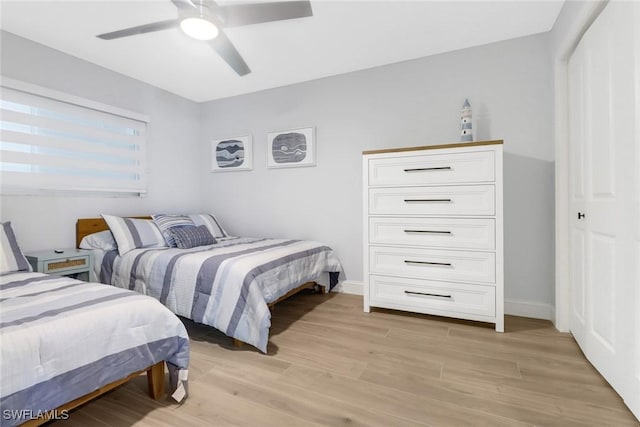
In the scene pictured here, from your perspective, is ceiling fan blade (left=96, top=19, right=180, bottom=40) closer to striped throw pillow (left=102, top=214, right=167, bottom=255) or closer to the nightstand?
striped throw pillow (left=102, top=214, right=167, bottom=255)

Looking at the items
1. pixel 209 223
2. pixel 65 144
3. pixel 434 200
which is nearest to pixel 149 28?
pixel 65 144

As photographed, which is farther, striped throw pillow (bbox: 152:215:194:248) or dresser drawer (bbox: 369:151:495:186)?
striped throw pillow (bbox: 152:215:194:248)

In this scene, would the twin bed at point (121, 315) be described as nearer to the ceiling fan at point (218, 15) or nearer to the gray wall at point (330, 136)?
the gray wall at point (330, 136)

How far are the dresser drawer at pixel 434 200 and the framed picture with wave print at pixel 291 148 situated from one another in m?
1.07

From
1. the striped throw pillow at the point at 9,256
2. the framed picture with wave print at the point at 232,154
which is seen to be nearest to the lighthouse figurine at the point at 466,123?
the framed picture with wave print at the point at 232,154

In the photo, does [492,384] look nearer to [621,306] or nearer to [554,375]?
[554,375]

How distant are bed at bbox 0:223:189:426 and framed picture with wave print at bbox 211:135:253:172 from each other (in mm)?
2403

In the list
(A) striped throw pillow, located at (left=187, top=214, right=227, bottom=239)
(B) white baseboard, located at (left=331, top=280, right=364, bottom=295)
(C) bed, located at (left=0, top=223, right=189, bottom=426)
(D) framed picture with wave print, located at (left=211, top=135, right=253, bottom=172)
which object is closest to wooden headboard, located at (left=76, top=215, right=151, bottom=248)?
(A) striped throw pillow, located at (left=187, top=214, right=227, bottom=239)

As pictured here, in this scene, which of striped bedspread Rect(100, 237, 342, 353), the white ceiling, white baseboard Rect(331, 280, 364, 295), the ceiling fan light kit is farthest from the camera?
white baseboard Rect(331, 280, 364, 295)

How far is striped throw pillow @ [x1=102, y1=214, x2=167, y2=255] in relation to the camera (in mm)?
2686

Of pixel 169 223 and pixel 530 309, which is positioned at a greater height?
pixel 169 223

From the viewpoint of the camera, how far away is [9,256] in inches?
78.7

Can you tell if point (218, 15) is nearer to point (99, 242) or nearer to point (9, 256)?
point (9, 256)

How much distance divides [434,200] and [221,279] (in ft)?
5.63
